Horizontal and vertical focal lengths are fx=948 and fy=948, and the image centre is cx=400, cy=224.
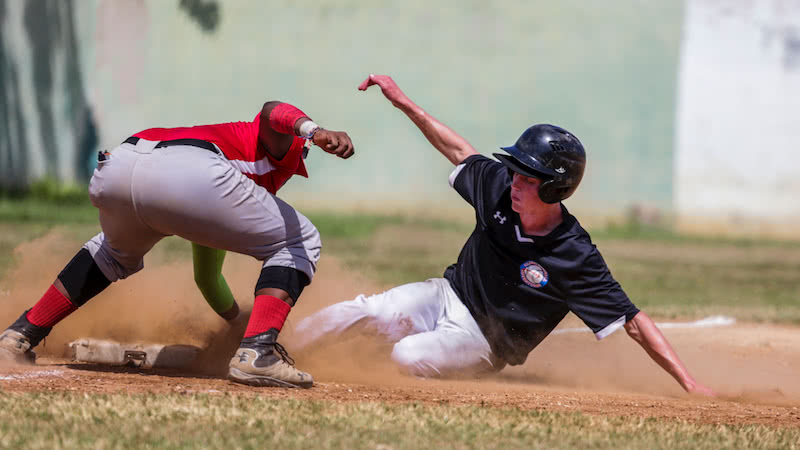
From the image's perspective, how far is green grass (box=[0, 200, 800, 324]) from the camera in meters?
11.2

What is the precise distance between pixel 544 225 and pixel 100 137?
1349 cm

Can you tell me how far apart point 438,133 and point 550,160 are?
36.4 inches

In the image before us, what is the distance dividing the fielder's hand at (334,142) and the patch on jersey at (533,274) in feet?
4.44

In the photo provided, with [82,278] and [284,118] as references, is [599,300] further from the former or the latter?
[82,278]

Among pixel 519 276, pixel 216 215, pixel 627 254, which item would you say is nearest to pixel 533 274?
pixel 519 276

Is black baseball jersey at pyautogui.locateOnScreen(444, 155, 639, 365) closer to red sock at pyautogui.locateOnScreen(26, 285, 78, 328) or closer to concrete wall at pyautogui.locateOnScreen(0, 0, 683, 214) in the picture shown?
red sock at pyautogui.locateOnScreen(26, 285, 78, 328)

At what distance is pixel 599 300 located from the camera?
5004mm

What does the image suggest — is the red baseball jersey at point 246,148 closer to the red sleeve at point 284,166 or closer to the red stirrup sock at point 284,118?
the red sleeve at point 284,166

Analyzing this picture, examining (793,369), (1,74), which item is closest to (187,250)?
(1,74)

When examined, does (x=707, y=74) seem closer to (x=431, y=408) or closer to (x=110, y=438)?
(x=431, y=408)

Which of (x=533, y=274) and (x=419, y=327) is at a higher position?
(x=533, y=274)

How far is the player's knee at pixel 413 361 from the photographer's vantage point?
521cm

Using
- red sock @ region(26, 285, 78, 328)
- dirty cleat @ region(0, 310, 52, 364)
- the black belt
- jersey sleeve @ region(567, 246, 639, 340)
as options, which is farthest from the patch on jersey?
dirty cleat @ region(0, 310, 52, 364)

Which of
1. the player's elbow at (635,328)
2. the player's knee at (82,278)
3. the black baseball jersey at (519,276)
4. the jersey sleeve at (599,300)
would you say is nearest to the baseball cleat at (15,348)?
the player's knee at (82,278)
